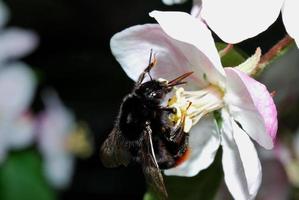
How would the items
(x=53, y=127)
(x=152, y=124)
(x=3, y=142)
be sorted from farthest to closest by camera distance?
(x=53, y=127)
(x=3, y=142)
(x=152, y=124)

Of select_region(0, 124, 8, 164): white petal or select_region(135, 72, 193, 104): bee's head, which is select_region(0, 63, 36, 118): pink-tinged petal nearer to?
select_region(0, 124, 8, 164): white petal

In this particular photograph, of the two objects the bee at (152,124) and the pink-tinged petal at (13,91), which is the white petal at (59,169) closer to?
the pink-tinged petal at (13,91)

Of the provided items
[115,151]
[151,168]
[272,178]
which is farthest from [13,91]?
[151,168]

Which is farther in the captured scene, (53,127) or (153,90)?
(53,127)

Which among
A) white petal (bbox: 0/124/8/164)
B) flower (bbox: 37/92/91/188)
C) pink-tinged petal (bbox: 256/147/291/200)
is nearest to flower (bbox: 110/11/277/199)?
pink-tinged petal (bbox: 256/147/291/200)

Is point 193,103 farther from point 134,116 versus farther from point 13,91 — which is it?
point 13,91

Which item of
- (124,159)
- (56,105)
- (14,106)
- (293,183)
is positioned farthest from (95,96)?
(124,159)
